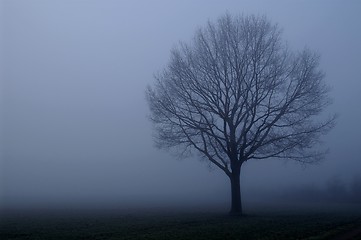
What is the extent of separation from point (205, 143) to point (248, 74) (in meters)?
6.81

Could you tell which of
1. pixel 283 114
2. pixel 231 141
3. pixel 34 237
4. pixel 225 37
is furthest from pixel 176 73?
pixel 34 237

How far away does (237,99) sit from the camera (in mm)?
34688

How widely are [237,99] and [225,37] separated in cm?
523

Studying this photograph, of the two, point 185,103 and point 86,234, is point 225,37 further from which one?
point 86,234

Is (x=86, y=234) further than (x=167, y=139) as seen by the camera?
No

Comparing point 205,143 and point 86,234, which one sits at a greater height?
point 205,143

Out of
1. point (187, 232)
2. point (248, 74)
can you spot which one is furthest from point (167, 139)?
point (187, 232)

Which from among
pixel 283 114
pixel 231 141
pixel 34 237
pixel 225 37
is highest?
pixel 225 37

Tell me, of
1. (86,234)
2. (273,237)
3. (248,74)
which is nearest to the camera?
(273,237)

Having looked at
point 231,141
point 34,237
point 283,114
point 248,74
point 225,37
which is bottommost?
point 34,237

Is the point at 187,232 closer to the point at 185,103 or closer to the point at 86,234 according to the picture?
the point at 86,234

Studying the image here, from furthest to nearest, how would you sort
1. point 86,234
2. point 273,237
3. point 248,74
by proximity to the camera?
point 248,74
point 86,234
point 273,237

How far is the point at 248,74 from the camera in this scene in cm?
3459

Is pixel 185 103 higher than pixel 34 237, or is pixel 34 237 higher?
pixel 185 103
